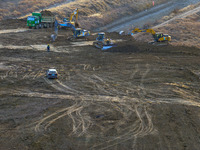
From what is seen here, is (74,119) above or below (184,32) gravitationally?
below

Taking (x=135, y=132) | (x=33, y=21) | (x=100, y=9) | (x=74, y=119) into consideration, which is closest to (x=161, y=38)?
(x=33, y=21)

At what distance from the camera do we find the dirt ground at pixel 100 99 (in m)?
16.6

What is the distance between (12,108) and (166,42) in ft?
93.2

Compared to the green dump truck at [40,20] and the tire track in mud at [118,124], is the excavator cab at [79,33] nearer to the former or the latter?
the green dump truck at [40,20]

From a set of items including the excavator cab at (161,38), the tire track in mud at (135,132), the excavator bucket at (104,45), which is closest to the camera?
the tire track in mud at (135,132)

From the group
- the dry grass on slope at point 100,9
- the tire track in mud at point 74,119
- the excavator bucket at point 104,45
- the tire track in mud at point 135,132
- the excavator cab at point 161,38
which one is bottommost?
the tire track in mud at point 135,132

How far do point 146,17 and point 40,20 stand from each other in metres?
24.2

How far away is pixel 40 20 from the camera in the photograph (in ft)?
184

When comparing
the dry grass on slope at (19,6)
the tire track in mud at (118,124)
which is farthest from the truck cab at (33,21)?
the tire track in mud at (118,124)

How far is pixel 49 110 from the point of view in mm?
20234

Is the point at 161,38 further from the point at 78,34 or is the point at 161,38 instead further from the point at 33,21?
the point at 33,21

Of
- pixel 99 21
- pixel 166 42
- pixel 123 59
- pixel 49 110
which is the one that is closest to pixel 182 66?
pixel 123 59

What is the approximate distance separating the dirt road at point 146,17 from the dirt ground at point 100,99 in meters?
19.7

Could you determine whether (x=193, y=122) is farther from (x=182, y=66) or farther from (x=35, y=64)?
(x=35, y=64)
